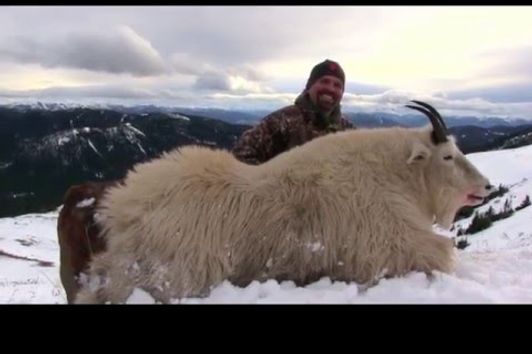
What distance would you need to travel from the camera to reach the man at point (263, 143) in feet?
20.5

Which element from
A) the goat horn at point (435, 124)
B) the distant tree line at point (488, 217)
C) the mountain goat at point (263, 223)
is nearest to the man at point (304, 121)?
the mountain goat at point (263, 223)

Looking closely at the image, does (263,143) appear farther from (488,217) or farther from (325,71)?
(488,217)

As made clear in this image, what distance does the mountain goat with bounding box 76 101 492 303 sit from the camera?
5027 millimetres

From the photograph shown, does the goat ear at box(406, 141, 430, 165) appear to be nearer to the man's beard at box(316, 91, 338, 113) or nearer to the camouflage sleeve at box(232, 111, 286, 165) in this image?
the camouflage sleeve at box(232, 111, 286, 165)

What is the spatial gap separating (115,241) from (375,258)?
222 centimetres

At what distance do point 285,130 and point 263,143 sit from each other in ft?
1.27

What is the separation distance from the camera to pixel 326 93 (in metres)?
8.39

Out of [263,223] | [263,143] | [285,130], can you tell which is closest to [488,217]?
[285,130]

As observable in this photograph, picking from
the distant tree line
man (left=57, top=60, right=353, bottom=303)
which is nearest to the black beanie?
man (left=57, top=60, right=353, bottom=303)

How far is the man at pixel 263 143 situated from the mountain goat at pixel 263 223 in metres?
0.67

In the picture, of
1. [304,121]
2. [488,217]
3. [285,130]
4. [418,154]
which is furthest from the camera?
[488,217]
